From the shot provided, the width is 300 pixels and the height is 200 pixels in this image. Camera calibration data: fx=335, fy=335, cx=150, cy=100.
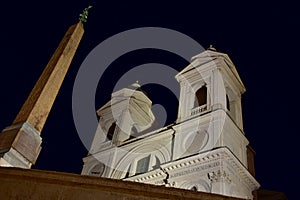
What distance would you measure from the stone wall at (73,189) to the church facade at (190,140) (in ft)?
46.6

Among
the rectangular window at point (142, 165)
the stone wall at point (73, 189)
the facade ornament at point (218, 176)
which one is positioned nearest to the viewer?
the stone wall at point (73, 189)

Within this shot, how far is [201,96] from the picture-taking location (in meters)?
26.8

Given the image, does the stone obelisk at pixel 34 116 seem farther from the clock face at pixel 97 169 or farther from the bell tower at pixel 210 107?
the clock face at pixel 97 169

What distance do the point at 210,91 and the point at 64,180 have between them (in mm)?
20409

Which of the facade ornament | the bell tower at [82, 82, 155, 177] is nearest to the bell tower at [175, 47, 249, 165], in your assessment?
the facade ornament

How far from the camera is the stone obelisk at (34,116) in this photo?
7.84 metres

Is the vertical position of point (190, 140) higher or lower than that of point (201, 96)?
lower

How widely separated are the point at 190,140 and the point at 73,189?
17925 mm

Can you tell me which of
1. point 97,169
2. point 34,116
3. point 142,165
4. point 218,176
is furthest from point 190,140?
point 34,116

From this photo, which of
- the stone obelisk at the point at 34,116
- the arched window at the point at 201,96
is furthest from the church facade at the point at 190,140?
the stone obelisk at the point at 34,116

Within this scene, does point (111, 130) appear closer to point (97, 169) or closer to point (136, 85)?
point (136, 85)

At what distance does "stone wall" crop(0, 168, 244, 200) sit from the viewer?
4.91m

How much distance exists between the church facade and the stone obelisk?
11.5 metres

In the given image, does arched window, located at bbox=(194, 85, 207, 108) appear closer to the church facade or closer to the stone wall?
the church facade
